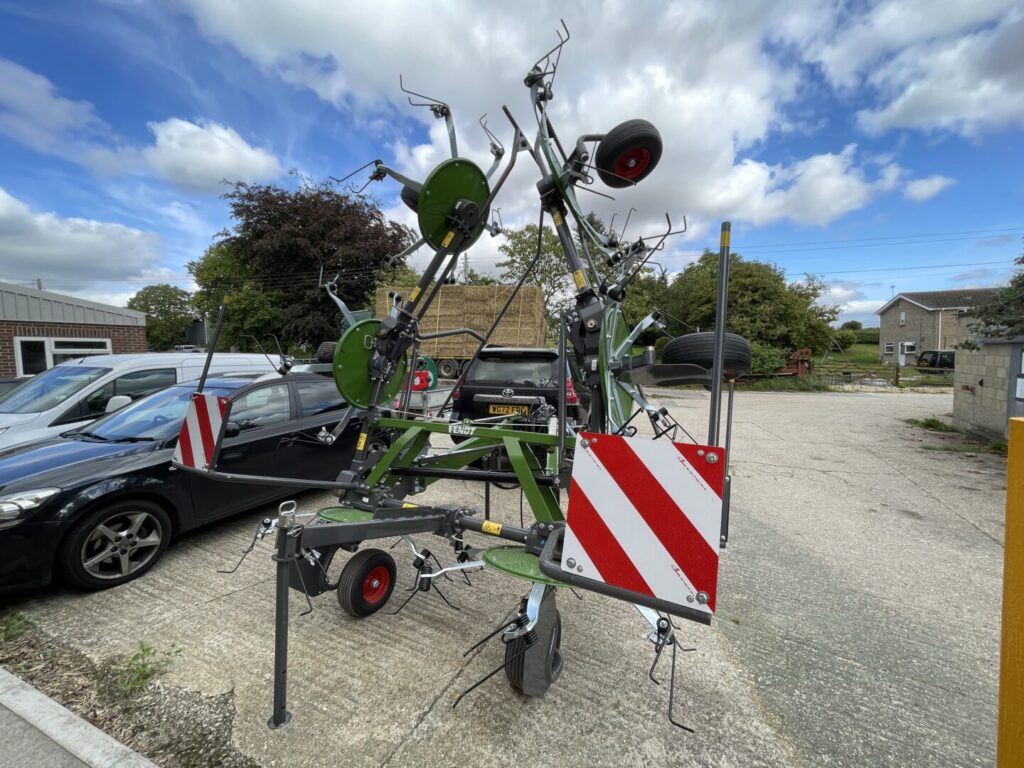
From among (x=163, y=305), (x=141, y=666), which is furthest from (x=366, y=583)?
(x=163, y=305)

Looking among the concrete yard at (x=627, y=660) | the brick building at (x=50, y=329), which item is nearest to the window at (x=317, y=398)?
the concrete yard at (x=627, y=660)

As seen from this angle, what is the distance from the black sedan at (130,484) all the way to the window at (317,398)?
2 centimetres

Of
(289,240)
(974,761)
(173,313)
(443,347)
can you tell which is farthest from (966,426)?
(173,313)

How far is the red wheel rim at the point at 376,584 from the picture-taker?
296 centimetres

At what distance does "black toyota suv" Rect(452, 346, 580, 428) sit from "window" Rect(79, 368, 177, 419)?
345cm

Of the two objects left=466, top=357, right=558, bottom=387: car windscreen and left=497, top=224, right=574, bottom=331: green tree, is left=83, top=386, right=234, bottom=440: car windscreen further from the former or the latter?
left=497, top=224, right=574, bottom=331: green tree

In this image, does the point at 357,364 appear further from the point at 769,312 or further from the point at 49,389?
the point at 769,312

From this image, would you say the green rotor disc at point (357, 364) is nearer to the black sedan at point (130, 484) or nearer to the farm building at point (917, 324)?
the black sedan at point (130, 484)

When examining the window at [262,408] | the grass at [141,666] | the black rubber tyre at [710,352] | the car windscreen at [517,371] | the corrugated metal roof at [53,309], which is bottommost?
the grass at [141,666]

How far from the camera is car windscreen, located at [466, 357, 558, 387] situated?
18.9 ft

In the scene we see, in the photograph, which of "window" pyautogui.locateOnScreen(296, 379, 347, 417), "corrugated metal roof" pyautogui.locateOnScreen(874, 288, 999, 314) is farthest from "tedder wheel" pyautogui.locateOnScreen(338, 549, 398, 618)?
"corrugated metal roof" pyautogui.locateOnScreen(874, 288, 999, 314)

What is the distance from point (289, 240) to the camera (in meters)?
22.5

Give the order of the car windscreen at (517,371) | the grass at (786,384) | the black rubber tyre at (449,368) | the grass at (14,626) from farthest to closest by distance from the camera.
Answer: the grass at (786,384)
the black rubber tyre at (449,368)
the car windscreen at (517,371)
the grass at (14,626)

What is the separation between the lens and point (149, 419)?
4.21 metres
